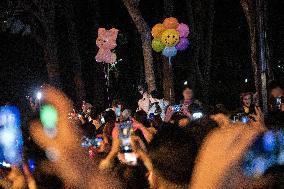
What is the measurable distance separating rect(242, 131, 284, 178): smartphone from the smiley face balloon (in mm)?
9942

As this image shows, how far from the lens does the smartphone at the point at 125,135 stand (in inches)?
157

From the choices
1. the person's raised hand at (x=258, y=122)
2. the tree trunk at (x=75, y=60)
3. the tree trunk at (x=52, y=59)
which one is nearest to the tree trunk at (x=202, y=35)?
the tree trunk at (x=75, y=60)

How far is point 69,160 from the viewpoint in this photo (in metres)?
3.52

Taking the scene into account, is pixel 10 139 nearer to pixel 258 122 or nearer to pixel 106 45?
pixel 258 122

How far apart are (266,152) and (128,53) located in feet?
82.7

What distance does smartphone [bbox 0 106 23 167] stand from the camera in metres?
4.86

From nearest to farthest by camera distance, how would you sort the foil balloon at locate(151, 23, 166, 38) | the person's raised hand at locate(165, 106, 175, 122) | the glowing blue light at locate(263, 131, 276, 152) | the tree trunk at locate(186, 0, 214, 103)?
the glowing blue light at locate(263, 131, 276, 152) < the person's raised hand at locate(165, 106, 175, 122) < the foil balloon at locate(151, 23, 166, 38) < the tree trunk at locate(186, 0, 214, 103)

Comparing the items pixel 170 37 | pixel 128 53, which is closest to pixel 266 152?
pixel 170 37

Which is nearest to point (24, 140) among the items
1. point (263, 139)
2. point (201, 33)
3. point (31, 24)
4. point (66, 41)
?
point (263, 139)

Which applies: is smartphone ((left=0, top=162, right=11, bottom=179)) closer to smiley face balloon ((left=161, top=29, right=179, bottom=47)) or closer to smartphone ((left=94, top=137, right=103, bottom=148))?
smartphone ((left=94, top=137, right=103, bottom=148))

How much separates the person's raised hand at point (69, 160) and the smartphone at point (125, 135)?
32cm

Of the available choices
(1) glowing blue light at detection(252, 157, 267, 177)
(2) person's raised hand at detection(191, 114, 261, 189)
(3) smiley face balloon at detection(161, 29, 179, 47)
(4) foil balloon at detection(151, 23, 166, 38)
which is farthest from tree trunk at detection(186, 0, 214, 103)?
(2) person's raised hand at detection(191, 114, 261, 189)

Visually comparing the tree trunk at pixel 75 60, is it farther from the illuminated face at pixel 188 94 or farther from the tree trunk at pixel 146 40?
the illuminated face at pixel 188 94

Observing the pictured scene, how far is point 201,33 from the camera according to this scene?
927 inches
